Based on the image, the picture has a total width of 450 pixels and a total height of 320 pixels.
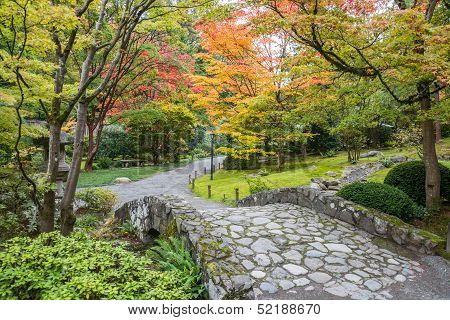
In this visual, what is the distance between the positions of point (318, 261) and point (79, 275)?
367 cm

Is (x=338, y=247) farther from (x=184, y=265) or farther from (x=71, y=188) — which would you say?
(x=71, y=188)

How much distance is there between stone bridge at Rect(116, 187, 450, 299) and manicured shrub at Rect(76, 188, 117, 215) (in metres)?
3.90

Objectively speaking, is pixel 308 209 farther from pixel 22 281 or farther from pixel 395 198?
pixel 22 281

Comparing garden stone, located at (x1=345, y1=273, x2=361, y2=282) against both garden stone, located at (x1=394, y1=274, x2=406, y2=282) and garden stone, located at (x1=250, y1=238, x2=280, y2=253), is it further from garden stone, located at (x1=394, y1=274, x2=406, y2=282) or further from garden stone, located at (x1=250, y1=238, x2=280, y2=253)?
garden stone, located at (x1=250, y1=238, x2=280, y2=253)

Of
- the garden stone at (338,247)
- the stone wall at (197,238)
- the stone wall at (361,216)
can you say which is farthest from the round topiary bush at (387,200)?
the stone wall at (197,238)

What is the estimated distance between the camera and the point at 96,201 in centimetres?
1112

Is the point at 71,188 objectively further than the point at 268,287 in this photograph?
Yes

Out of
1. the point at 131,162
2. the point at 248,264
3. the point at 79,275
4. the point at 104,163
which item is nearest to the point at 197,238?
the point at 248,264

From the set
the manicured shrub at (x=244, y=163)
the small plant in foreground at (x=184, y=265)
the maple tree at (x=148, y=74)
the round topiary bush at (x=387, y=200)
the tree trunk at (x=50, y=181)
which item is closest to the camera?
the small plant in foreground at (x=184, y=265)

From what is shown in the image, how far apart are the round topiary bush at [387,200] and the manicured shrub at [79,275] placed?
15.9 ft

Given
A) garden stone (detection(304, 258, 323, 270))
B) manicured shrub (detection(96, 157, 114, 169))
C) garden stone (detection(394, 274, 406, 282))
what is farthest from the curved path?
garden stone (detection(394, 274, 406, 282))

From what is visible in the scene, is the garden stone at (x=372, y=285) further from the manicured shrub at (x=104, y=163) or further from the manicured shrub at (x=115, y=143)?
the manicured shrub at (x=115, y=143)

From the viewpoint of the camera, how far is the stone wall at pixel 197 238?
333 cm

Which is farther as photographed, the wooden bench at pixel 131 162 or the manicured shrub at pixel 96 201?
the wooden bench at pixel 131 162
